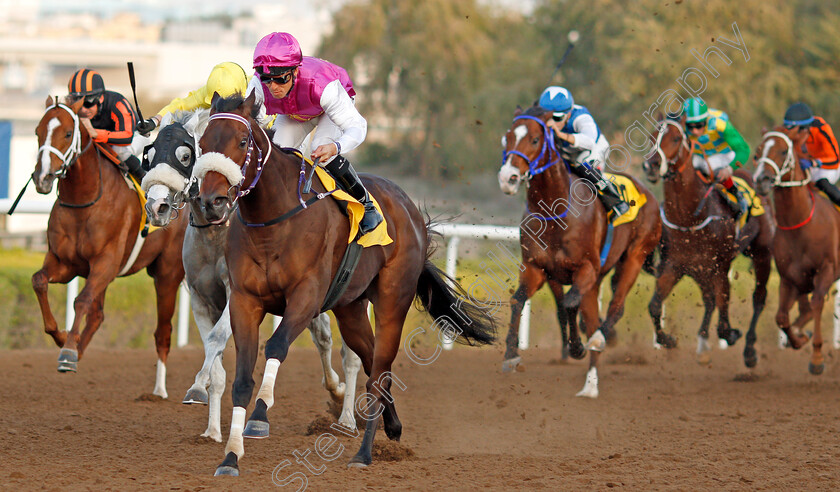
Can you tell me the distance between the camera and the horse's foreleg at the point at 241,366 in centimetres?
396

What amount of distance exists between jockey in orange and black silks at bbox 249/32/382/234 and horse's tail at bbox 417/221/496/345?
84 centimetres

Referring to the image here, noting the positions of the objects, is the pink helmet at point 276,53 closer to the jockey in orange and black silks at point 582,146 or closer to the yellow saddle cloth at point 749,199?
the jockey in orange and black silks at point 582,146

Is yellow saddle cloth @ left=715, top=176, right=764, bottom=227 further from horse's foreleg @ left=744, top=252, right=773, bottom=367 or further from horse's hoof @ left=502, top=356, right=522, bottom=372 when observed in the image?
horse's hoof @ left=502, top=356, right=522, bottom=372

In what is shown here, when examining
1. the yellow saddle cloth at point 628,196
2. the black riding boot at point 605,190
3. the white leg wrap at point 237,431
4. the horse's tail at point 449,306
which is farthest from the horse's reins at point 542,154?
the white leg wrap at point 237,431

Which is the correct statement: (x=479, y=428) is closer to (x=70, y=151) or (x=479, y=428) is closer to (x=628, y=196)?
(x=628, y=196)

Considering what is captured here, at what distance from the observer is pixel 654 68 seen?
15.9m

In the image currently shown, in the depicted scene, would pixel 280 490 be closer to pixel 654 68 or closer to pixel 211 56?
pixel 654 68

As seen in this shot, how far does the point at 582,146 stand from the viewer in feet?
21.9

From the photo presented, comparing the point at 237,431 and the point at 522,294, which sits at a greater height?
the point at 522,294

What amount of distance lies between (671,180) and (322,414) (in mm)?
3484

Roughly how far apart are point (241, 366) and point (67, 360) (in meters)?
1.72

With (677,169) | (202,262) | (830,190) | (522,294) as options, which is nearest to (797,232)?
(830,190)

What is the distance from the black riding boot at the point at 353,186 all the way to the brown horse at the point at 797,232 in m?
3.90

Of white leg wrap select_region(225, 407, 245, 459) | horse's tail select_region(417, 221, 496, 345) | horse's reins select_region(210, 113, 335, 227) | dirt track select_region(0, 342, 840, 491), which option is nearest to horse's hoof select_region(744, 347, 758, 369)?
dirt track select_region(0, 342, 840, 491)
